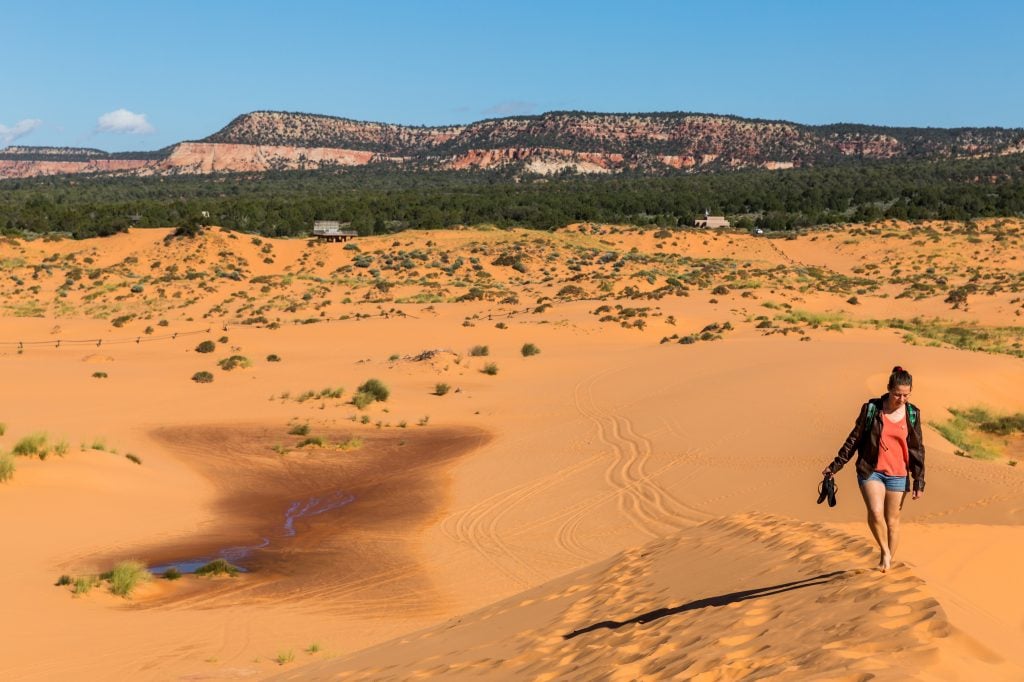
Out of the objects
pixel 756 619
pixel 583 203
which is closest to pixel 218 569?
pixel 756 619

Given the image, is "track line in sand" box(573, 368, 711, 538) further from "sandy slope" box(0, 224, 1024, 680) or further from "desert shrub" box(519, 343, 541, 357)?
"desert shrub" box(519, 343, 541, 357)

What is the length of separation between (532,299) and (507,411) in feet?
78.8

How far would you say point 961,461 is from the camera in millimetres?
15750

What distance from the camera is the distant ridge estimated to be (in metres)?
156

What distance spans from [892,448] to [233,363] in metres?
27.0

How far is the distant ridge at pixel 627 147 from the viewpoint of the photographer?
15575cm

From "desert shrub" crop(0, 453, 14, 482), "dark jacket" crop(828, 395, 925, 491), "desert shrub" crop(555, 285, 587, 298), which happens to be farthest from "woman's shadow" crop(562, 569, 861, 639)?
"desert shrub" crop(555, 285, 587, 298)

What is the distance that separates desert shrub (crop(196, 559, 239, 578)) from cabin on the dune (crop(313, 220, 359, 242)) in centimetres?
5437

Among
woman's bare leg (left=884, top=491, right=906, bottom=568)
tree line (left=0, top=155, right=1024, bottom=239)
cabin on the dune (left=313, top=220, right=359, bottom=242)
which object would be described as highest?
tree line (left=0, top=155, right=1024, bottom=239)

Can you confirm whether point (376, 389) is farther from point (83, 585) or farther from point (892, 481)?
point (892, 481)

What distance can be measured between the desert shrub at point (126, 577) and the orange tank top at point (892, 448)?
8.75 metres

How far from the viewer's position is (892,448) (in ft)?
24.5

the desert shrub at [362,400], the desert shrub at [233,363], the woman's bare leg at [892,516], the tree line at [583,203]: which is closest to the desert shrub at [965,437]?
the woman's bare leg at [892,516]

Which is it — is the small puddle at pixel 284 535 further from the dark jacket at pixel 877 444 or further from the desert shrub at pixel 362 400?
the dark jacket at pixel 877 444
